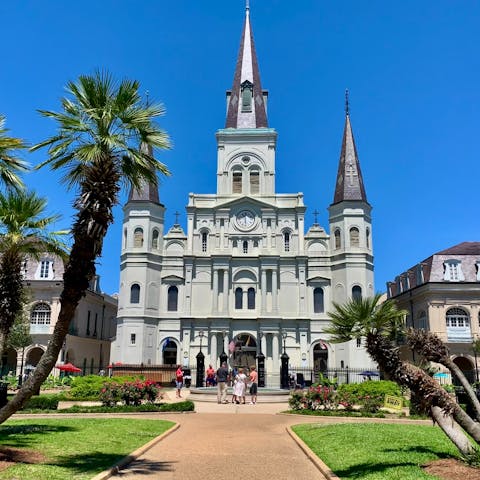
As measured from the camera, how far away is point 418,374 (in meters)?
9.73

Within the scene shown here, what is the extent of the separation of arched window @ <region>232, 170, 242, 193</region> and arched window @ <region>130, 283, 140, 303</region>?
1372 centimetres

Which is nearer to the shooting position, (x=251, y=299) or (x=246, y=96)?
(x=251, y=299)

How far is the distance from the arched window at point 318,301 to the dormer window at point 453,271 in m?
11.2

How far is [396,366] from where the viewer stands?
9.96 metres

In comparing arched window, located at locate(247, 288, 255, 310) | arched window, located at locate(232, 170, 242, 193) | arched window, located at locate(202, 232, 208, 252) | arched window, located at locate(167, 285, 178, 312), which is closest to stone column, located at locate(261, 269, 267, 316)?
arched window, located at locate(247, 288, 255, 310)

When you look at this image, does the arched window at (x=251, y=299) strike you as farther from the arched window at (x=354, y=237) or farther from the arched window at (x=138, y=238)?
the arched window at (x=138, y=238)

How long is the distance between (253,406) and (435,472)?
16.7 m

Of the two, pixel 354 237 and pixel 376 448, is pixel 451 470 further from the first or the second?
pixel 354 237

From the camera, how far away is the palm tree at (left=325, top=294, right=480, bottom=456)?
956cm

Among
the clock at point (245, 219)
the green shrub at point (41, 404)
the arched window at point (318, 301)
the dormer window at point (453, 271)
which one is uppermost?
the clock at point (245, 219)

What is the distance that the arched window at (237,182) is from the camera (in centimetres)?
5372

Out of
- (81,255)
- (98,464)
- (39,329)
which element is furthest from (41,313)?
(98,464)

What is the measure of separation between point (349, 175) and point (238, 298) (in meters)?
16.2

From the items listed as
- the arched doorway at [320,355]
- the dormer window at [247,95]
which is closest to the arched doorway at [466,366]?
the arched doorway at [320,355]
